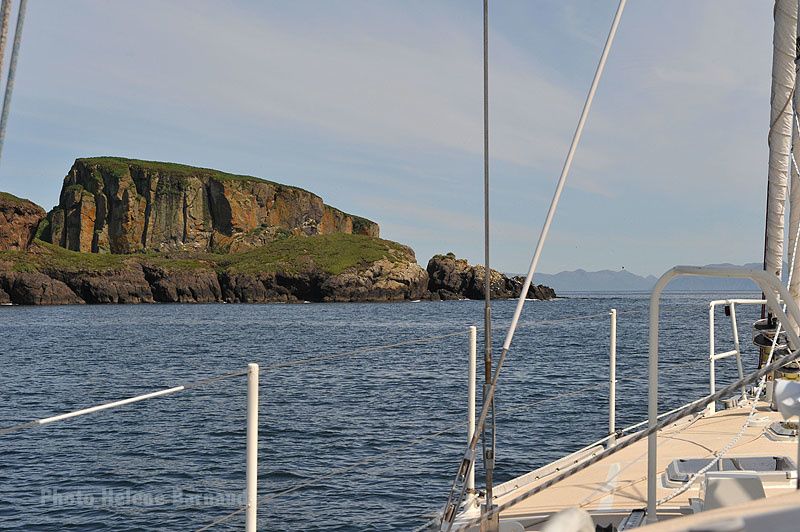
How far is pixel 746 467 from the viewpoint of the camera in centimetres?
441

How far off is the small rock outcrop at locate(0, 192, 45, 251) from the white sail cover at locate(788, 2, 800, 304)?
134578 mm

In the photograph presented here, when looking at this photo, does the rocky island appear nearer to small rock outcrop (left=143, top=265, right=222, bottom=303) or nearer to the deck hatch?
small rock outcrop (left=143, top=265, right=222, bottom=303)

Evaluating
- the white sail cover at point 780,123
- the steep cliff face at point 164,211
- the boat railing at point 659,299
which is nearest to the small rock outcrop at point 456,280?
the steep cliff face at point 164,211

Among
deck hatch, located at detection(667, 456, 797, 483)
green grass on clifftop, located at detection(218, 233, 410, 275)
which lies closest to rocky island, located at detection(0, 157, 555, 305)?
green grass on clifftop, located at detection(218, 233, 410, 275)

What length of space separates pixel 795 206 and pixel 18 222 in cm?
13895

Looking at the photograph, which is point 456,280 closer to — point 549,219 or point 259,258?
point 259,258

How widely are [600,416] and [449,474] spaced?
24.1 feet

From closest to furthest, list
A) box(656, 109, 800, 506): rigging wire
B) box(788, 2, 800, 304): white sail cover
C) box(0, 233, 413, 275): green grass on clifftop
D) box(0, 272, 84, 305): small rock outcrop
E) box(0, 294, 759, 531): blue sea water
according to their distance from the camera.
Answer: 1. box(656, 109, 800, 506): rigging wire
2. box(788, 2, 800, 304): white sail cover
3. box(0, 294, 759, 531): blue sea water
4. box(0, 272, 84, 305): small rock outcrop
5. box(0, 233, 413, 275): green grass on clifftop

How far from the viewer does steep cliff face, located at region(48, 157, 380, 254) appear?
168375mm

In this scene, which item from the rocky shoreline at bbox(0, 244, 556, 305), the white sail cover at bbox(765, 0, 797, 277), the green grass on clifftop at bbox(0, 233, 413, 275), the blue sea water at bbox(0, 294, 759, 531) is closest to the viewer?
the white sail cover at bbox(765, 0, 797, 277)

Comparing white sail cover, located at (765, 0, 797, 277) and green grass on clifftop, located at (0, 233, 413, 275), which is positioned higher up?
green grass on clifftop, located at (0, 233, 413, 275)

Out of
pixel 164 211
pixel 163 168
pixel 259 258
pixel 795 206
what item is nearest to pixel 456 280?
pixel 259 258

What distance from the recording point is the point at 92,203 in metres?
174

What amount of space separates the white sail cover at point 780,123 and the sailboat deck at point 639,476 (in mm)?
1541
